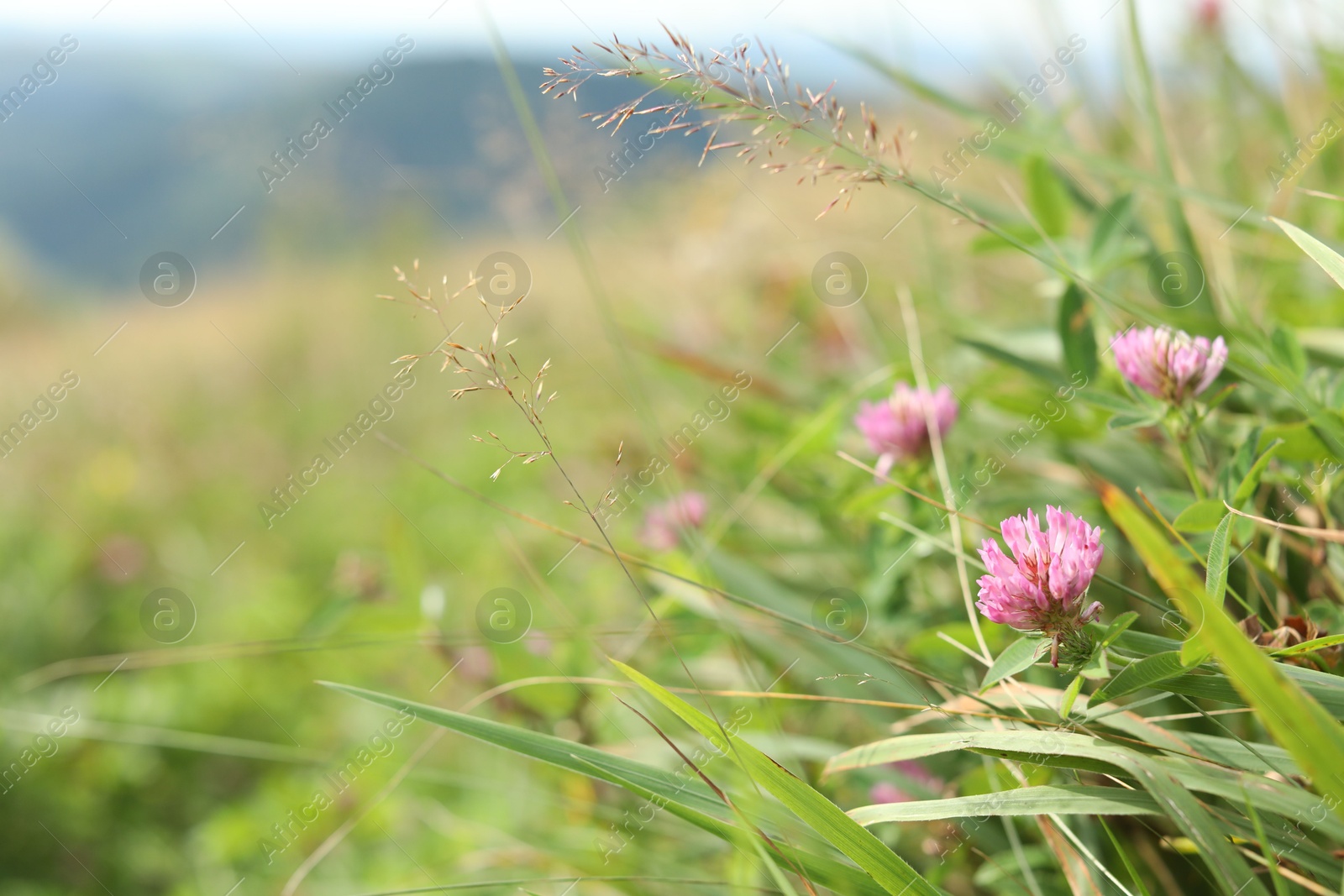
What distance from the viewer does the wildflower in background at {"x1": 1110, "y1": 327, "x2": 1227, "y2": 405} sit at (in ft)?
2.47

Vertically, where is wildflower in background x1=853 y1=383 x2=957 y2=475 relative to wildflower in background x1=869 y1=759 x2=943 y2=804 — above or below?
A: above

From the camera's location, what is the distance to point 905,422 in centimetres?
101

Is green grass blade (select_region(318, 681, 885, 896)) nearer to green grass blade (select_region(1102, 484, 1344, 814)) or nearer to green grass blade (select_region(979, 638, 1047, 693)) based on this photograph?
green grass blade (select_region(979, 638, 1047, 693))

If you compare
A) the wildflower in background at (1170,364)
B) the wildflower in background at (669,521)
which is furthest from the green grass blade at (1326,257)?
the wildflower in background at (669,521)

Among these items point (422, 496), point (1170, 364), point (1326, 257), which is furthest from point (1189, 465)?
point (422, 496)

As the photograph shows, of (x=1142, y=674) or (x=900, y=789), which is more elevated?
(x=1142, y=674)

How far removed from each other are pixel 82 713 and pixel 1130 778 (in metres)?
2.38

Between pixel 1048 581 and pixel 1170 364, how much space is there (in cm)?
30

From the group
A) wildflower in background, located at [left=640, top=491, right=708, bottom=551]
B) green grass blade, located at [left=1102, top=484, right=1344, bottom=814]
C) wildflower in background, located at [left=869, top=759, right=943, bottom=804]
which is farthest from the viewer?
wildflower in background, located at [left=640, top=491, right=708, bottom=551]

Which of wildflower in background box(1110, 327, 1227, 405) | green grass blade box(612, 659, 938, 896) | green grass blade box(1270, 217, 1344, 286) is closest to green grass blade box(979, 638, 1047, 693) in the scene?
green grass blade box(612, 659, 938, 896)

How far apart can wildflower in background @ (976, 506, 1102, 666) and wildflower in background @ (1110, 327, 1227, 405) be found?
0.72 ft

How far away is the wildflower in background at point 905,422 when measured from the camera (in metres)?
1.01

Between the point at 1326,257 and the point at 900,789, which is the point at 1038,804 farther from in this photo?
the point at 1326,257

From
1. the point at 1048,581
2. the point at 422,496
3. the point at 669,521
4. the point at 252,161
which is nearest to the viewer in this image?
the point at 1048,581
